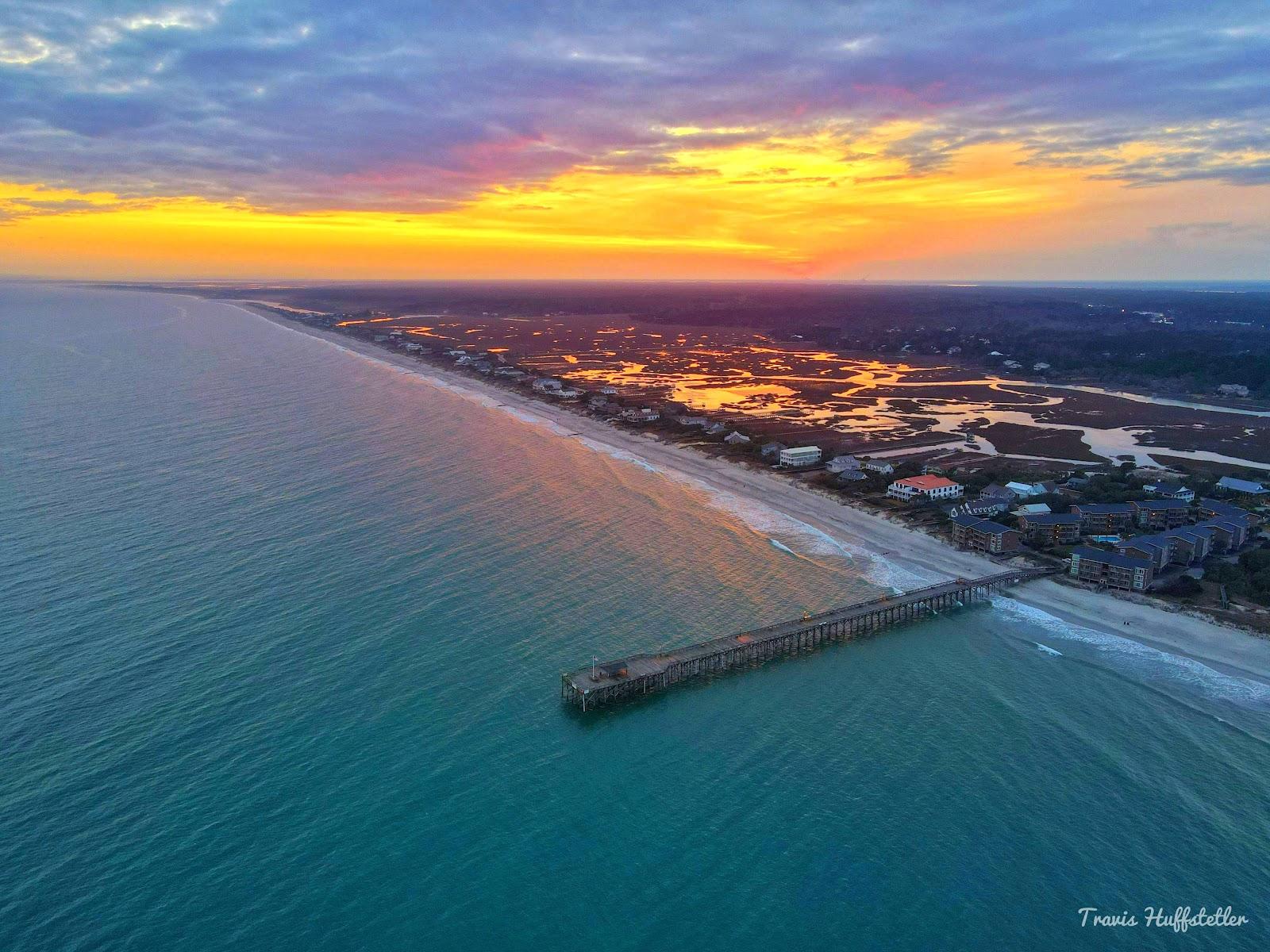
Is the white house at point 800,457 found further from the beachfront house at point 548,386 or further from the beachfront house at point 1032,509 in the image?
the beachfront house at point 548,386

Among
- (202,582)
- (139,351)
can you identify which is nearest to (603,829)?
(202,582)

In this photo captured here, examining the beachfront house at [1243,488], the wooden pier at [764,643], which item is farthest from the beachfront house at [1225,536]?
the beachfront house at [1243,488]

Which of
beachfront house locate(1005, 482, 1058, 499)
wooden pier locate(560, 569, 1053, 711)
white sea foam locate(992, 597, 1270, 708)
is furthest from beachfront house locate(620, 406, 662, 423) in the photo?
white sea foam locate(992, 597, 1270, 708)

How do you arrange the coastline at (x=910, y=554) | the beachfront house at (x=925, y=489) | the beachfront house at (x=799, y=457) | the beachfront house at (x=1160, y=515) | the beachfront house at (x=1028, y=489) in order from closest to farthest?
the coastline at (x=910, y=554) < the beachfront house at (x=1160, y=515) < the beachfront house at (x=925, y=489) < the beachfront house at (x=1028, y=489) < the beachfront house at (x=799, y=457)

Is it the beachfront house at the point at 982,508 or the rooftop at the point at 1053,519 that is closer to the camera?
the rooftop at the point at 1053,519

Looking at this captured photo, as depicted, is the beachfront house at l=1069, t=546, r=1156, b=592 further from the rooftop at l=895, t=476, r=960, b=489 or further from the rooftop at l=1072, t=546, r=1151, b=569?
the rooftop at l=895, t=476, r=960, b=489

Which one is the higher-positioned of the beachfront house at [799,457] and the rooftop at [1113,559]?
the beachfront house at [799,457]

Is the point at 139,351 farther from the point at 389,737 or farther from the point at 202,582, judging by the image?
the point at 389,737
